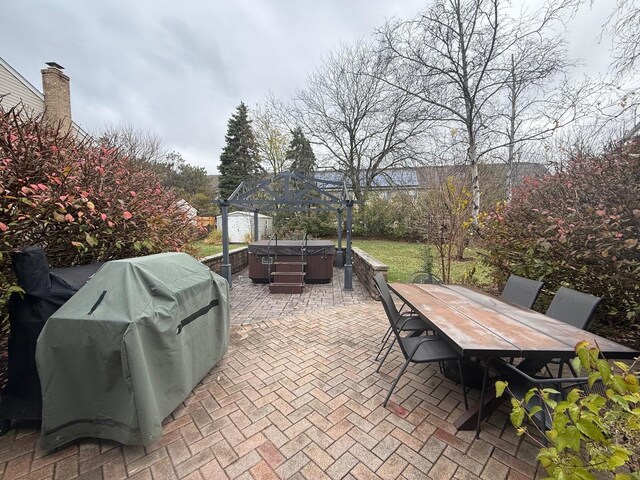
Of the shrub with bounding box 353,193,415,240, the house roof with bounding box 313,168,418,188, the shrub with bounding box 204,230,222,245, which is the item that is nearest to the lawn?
the shrub with bounding box 204,230,222,245

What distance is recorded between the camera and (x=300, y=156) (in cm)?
1936

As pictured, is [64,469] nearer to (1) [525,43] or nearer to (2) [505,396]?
(2) [505,396]

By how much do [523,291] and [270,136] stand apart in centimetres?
1873

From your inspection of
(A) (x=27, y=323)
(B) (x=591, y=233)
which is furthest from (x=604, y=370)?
(A) (x=27, y=323)

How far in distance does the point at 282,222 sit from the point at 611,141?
555 inches

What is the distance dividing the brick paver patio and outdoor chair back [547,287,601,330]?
3.57 feet

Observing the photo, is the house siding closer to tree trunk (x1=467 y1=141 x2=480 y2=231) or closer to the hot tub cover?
the hot tub cover

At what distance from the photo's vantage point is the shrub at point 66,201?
1.93 metres

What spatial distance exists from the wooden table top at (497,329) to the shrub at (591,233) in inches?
43.8

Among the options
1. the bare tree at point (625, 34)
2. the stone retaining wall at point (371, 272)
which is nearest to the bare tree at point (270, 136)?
the stone retaining wall at point (371, 272)

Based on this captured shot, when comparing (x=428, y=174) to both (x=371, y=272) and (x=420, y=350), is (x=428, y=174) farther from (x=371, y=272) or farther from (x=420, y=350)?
(x=420, y=350)

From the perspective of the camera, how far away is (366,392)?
2.47m

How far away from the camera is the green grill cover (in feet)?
5.35

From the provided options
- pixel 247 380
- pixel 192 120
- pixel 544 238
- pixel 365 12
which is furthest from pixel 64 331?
pixel 192 120
